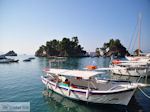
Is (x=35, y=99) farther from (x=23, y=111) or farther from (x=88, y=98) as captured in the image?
(x=88, y=98)

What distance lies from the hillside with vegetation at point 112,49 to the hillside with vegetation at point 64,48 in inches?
628

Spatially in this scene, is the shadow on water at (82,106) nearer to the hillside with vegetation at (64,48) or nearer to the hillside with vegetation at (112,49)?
the hillside with vegetation at (64,48)

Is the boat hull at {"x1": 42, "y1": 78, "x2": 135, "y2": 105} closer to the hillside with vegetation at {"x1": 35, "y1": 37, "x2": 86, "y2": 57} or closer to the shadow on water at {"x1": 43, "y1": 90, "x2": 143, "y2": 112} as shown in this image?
the shadow on water at {"x1": 43, "y1": 90, "x2": 143, "y2": 112}

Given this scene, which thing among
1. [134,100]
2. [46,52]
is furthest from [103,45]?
[134,100]

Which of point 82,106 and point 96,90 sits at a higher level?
point 96,90

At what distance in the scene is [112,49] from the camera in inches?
4592

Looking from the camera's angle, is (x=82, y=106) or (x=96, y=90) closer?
(x=96, y=90)

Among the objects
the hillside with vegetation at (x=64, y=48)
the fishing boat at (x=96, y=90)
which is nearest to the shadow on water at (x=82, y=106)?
the fishing boat at (x=96, y=90)

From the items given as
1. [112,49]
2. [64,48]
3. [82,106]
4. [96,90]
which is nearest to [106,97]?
[96,90]

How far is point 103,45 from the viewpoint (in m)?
128

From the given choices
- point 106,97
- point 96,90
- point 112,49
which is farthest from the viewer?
point 112,49

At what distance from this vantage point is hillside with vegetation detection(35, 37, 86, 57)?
110 metres

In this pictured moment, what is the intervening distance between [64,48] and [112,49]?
126 ft

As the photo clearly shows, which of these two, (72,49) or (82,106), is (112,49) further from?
(82,106)
